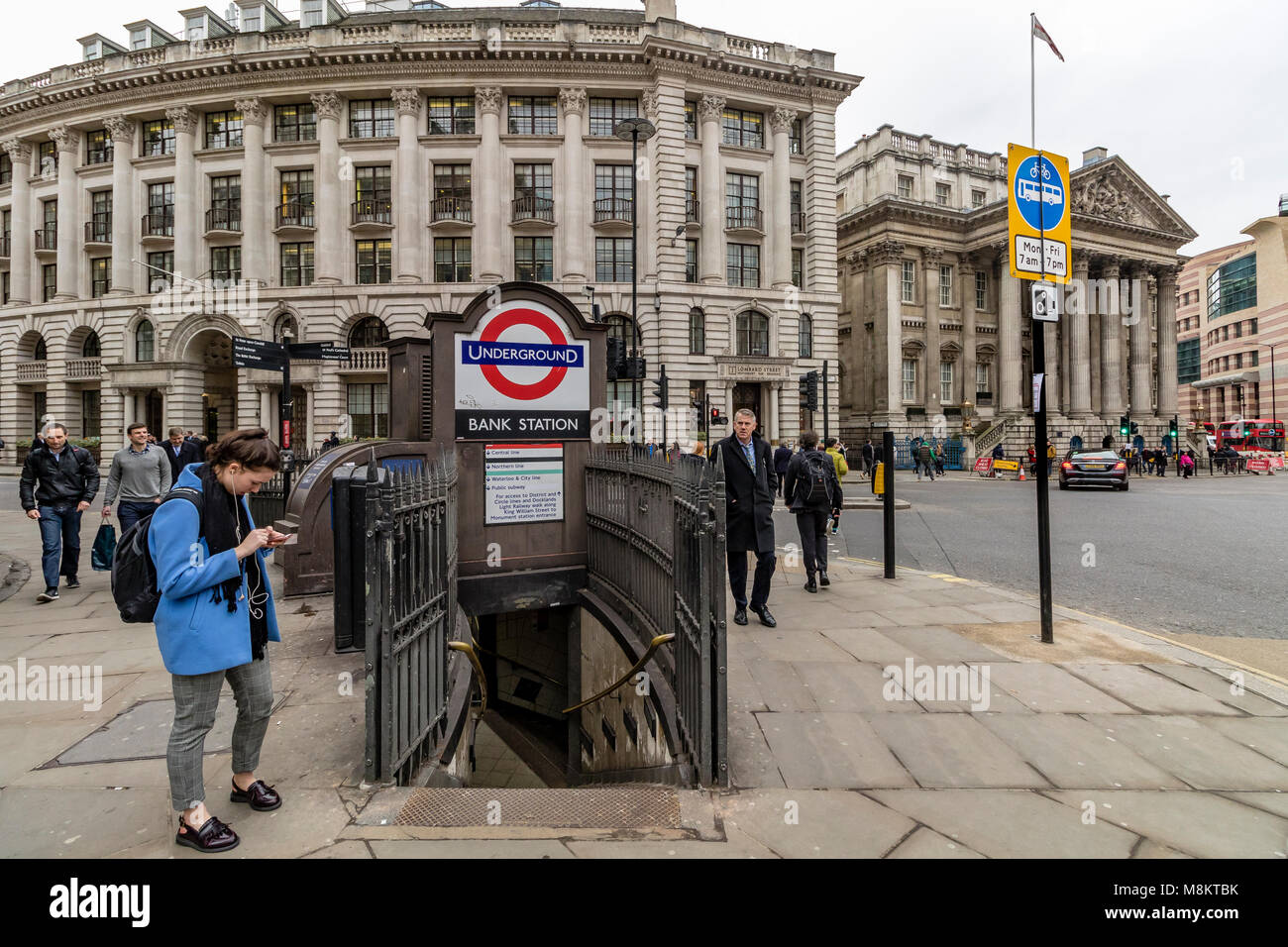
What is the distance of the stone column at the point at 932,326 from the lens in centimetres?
4162

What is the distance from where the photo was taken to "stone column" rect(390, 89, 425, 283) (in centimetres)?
2938

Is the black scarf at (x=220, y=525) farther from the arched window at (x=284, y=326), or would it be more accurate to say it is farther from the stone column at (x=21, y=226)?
the stone column at (x=21, y=226)

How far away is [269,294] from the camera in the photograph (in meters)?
30.0

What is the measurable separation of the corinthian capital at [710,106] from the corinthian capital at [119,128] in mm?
28850

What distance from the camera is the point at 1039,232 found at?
5.70 metres

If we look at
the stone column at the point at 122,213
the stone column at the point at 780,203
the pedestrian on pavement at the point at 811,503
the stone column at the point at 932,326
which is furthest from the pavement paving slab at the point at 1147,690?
the stone column at the point at 122,213

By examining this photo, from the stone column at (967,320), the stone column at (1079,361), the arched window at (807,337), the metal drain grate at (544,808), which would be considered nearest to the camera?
the metal drain grate at (544,808)

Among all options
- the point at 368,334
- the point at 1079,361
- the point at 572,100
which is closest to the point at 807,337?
the point at 572,100

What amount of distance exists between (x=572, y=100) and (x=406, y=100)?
7.68 meters

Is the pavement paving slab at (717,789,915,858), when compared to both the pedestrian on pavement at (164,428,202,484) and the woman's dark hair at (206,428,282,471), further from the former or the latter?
the pedestrian on pavement at (164,428,202,484)

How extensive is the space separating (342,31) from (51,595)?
32626mm

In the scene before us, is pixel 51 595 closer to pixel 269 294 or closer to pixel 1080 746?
pixel 1080 746

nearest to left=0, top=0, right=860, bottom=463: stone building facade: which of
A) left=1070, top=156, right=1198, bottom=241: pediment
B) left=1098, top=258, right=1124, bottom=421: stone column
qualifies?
left=1070, top=156, right=1198, bottom=241: pediment

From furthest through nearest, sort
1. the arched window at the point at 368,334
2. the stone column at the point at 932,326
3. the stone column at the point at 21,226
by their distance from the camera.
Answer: the stone column at the point at 932,326, the stone column at the point at 21,226, the arched window at the point at 368,334
